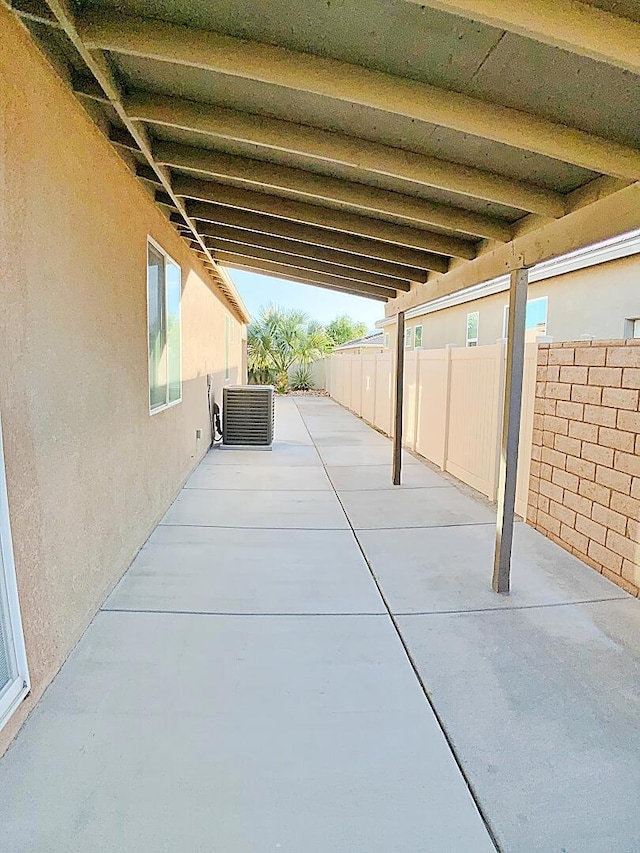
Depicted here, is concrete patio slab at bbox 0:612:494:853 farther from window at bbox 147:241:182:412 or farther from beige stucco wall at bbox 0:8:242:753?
window at bbox 147:241:182:412

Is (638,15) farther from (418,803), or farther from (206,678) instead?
(206,678)

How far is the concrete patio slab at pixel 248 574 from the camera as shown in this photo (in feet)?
11.1

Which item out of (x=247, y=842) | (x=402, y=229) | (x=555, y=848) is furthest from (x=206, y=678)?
(x=402, y=229)

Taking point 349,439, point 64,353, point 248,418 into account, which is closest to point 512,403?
point 64,353

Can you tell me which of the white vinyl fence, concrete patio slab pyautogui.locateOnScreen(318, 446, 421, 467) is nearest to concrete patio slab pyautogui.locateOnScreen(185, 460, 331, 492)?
concrete patio slab pyautogui.locateOnScreen(318, 446, 421, 467)

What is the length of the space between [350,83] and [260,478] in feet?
17.2

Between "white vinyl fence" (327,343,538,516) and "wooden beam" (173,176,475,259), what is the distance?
133 cm

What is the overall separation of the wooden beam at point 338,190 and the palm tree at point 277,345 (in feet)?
66.5

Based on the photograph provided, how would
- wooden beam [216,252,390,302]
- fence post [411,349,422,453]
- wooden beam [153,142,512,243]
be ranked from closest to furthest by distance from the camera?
1. wooden beam [153,142,512,243]
2. wooden beam [216,252,390,302]
3. fence post [411,349,422,453]

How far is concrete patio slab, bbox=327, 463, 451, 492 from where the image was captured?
22.0 feet

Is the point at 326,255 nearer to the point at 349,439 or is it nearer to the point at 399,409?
the point at 399,409

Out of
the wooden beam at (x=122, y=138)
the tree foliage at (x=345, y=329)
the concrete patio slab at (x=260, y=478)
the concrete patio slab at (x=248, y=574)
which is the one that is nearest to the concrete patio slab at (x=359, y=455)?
the concrete patio slab at (x=260, y=478)

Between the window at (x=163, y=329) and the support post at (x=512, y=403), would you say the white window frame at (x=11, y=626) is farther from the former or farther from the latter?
the support post at (x=512, y=403)

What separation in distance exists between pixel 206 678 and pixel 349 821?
41.2 inches
